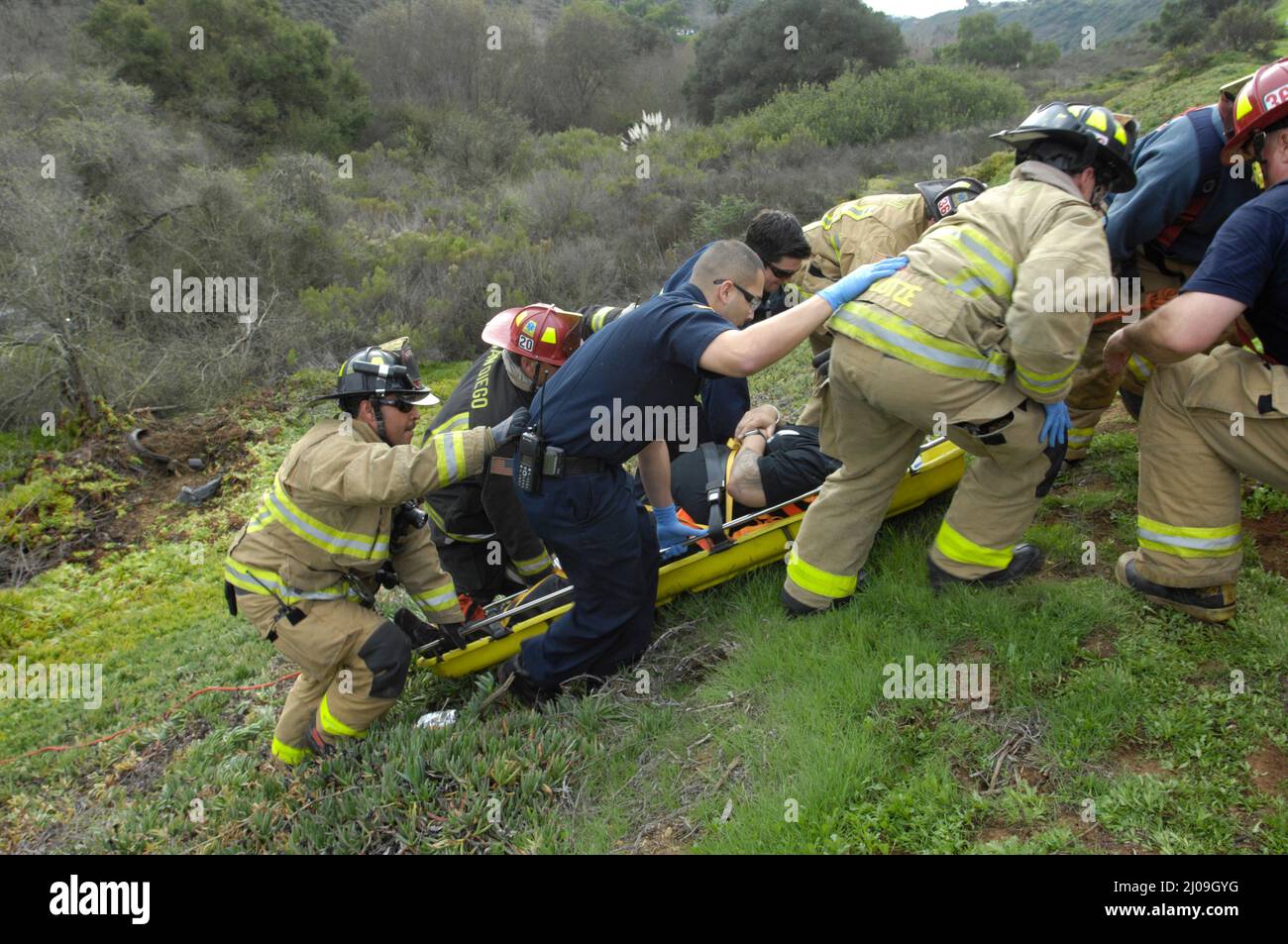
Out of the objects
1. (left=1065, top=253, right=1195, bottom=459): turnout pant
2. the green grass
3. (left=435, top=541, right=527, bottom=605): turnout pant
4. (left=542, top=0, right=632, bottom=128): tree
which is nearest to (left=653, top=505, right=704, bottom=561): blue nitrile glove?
the green grass

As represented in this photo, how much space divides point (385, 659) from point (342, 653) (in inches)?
8.3

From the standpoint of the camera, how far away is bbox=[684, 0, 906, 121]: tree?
80.7ft

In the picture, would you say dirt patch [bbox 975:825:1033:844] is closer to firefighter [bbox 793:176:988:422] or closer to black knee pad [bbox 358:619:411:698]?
firefighter [bbox 793:176:988:422]

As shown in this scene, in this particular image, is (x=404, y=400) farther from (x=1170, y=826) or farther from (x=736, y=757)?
(x=1170, y=826)

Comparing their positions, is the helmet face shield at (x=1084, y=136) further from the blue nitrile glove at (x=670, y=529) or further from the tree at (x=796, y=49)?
the tree at (x=796, y=49)

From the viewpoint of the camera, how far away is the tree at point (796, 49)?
24609 millimetres

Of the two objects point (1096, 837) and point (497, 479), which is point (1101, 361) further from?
point (497, 479)

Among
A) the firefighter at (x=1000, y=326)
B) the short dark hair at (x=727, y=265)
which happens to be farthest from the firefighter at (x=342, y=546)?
the firefighter at (x=1000, y=326)

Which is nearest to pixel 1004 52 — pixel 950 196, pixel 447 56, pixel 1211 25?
pixel 1211 25

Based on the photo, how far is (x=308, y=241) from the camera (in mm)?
13969

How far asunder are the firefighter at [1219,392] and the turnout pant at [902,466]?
468mm

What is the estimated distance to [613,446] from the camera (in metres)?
3.79

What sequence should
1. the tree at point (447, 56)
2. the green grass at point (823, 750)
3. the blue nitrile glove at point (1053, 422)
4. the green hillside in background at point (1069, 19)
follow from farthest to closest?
the green hillside in background at point (1069, 19) < the tree at point (447, 56) < the blue nitrile glove at point (1053, 422) < the green grass at point (823, 750)
